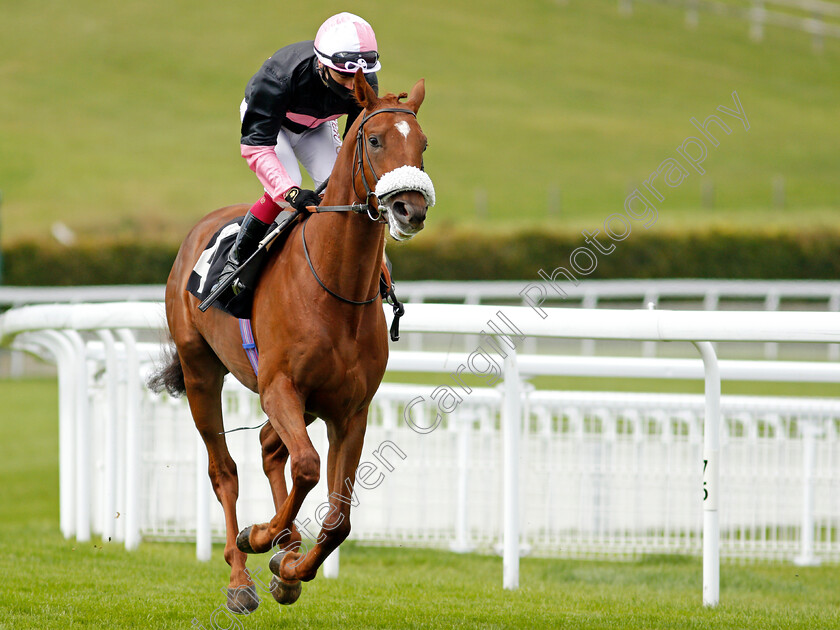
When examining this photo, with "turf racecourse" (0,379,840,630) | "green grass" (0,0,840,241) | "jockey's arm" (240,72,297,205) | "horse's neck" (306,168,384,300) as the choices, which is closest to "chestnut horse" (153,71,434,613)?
"horse's neck" (306,168,384,300)

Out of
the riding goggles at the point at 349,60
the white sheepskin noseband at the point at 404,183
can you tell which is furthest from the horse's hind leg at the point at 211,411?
the white sheepskin noseband at the point at 404,183

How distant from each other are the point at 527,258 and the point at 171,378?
17.7m

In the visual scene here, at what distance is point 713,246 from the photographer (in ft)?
74.2

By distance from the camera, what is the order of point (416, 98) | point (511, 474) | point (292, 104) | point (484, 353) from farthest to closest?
point (484, 353) < point (511, 474) < point (292, 104) < point (416, 98)

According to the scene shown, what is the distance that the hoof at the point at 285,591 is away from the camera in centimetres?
387

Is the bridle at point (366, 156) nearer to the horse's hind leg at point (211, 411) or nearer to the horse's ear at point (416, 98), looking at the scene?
the horse's ear at point (416, 98)

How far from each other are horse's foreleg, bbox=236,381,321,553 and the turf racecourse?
386mm

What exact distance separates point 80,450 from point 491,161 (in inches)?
1499

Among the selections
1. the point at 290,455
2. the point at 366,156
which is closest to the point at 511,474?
the point at 290,455

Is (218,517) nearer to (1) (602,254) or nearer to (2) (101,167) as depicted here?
(1) (602,254)

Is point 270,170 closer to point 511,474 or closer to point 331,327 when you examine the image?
point 331,327

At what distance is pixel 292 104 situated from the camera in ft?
14.3

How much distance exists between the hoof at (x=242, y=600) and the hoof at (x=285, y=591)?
326 millimetres

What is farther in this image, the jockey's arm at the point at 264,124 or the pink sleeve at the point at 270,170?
Answer: the jockey's arm at the point at 264,124
